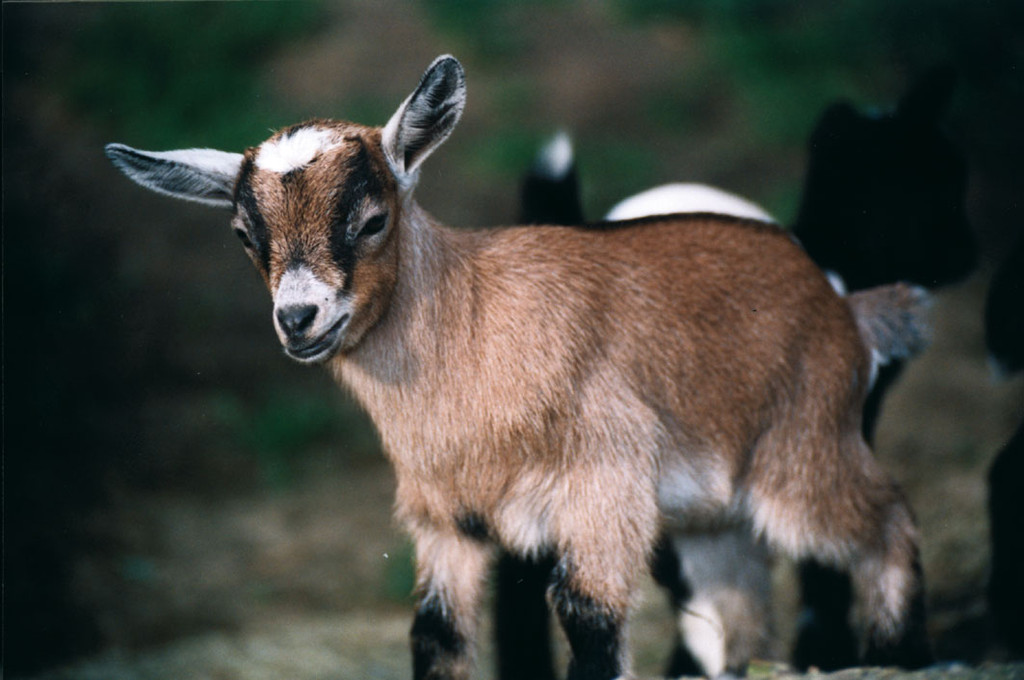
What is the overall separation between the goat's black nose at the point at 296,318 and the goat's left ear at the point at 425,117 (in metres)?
0.54

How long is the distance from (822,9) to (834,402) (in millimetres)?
5695

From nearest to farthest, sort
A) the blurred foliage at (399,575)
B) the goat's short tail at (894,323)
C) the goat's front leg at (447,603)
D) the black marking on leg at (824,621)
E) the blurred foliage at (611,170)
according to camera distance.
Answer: the goat's front leg at (447,603)
the goat's short tail at (894,323)
the black marking on leg at (824,621)
the blurred foliage at (399,575)
the blurred foliage at (611,170)

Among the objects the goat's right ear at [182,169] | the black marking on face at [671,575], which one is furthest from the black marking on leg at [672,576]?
the goat's right ear at [182,169]

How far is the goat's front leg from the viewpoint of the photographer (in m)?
3.78

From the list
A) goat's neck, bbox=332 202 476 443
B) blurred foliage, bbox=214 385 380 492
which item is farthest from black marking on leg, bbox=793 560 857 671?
blurred foliage, bbox=214 385 380 492

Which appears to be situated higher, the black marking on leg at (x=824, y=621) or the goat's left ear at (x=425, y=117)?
the goat's left ear at (x=425, y=117)

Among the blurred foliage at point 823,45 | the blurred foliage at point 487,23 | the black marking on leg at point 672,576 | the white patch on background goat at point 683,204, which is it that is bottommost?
the black marking on leg at point 672,576

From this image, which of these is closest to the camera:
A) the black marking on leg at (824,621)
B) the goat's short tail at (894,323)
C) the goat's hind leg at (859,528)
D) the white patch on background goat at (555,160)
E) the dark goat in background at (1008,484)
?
the goat's hind leg at (859,528)

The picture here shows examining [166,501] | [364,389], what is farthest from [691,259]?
[166,501]

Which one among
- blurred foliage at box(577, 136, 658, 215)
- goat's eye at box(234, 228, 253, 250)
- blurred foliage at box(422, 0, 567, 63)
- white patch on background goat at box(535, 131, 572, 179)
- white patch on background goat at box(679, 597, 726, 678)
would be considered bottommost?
white patch on background goat at box(679, 597, 726, 678)

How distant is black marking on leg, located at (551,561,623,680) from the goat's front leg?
0.35 metres

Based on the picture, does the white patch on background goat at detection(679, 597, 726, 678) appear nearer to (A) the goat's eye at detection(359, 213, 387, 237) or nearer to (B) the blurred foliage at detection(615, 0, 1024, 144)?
(A) the goat's eye at detection(359, 213, 387, 237)

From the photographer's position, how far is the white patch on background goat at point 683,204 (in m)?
4.91

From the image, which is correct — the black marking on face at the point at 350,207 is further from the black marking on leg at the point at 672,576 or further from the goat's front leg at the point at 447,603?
the black marking on leg at the point at 672,576
